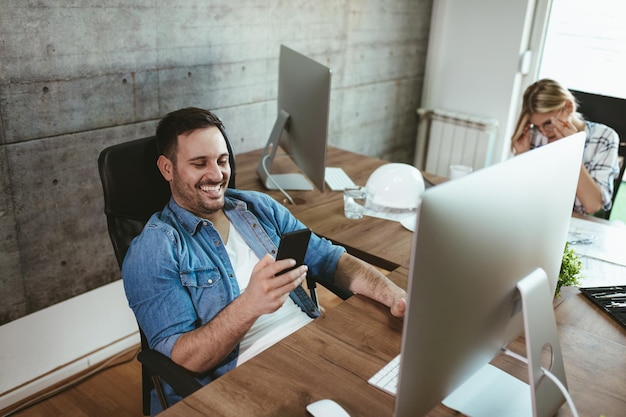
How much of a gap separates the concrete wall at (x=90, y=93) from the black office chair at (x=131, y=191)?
2.28 ft

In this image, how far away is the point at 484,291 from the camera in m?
1.03

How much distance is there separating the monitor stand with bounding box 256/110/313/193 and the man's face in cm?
75

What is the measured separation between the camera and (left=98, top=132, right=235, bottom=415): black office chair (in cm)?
168

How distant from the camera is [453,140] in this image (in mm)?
4254

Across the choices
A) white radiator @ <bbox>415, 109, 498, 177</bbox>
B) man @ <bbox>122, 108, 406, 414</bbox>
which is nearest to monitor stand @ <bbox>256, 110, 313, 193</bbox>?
man @ <bbox>122, 108, 406, 414</bbox>

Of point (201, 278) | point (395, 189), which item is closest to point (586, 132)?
point (395, 189)

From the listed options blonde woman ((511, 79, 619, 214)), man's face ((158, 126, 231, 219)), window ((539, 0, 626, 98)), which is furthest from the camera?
window ((539, 0, 626, 98))

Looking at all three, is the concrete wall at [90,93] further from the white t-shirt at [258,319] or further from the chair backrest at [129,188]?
the white t-shirt at [258,319]

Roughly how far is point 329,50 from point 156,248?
2.26 metres

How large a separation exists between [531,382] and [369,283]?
66 centimetres

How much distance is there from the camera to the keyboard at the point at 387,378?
4.19 ft

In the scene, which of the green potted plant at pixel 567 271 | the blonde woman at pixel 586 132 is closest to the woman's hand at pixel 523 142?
the blonde woman at pixel 586 132

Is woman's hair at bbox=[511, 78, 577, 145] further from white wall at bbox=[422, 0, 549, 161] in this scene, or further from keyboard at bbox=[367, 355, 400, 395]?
keyboard at bbox=[367, 355, 400, 395]

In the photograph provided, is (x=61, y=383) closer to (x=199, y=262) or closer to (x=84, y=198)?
(x=84, y=198)
